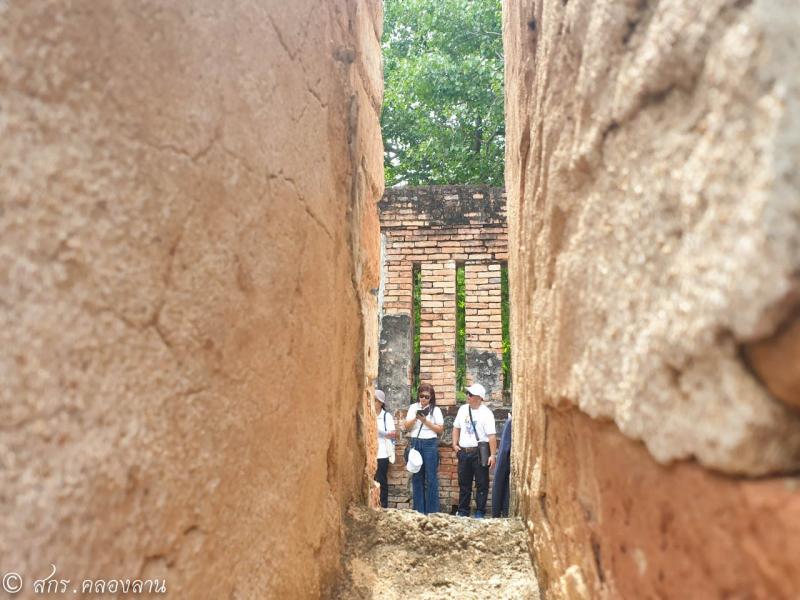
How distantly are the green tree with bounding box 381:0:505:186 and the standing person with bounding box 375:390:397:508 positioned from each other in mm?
7212

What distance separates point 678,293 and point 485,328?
5825 mm

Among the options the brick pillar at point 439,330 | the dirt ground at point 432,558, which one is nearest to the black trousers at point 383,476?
the brick pillar at point 439,330

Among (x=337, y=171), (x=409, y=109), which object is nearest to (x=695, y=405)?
(x=337, y=171)

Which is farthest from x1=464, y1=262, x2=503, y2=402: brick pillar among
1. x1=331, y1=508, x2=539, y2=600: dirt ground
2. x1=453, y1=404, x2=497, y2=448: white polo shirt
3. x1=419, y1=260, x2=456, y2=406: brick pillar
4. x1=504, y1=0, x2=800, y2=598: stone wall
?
x1=504, y1=0, x2=800, y2=598: stone wall

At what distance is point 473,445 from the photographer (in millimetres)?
5398

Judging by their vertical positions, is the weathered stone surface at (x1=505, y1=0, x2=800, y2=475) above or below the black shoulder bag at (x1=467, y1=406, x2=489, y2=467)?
above

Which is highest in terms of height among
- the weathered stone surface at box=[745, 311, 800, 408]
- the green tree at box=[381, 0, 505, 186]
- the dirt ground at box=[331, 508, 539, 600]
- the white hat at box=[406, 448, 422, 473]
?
the green tree at box=[381, 0, 505, 186]

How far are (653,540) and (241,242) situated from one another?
34.8 inches

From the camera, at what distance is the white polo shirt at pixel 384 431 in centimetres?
541

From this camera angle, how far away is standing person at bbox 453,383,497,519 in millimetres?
→ 5387
